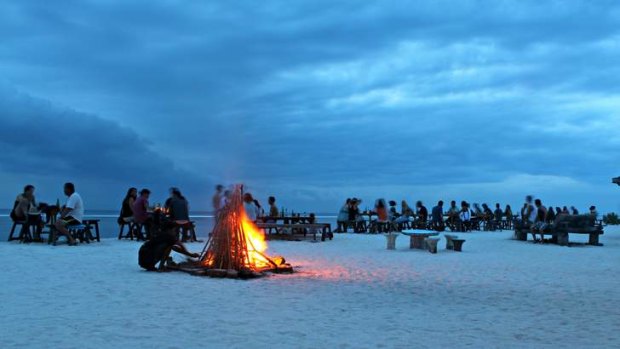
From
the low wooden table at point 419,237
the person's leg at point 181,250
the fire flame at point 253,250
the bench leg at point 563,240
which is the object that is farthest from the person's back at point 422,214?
the person's leg at point 181,250

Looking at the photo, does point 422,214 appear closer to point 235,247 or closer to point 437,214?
point 437,214

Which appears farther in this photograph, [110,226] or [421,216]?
[110,226]

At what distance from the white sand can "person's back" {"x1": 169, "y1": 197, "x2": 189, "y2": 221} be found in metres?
3.71

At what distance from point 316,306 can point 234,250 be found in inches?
148

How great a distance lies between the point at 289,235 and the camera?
830 inches

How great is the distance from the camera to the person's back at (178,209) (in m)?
16.5

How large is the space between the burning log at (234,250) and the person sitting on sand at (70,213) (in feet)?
19.3

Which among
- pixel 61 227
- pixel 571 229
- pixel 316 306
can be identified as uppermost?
pixel 571 229

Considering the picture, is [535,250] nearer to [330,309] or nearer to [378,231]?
[378,231]

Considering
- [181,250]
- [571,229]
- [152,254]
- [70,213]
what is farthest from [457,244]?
[70,213]

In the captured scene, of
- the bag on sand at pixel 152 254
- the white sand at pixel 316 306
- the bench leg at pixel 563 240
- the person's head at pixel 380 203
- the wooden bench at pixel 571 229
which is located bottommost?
the white sand at pixel 316 306

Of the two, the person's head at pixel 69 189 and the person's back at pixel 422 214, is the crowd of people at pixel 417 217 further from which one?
the person's head at pixel 69 189

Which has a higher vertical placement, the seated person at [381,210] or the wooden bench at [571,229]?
the seated person at [381,210]

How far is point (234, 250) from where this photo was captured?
35.5ft
